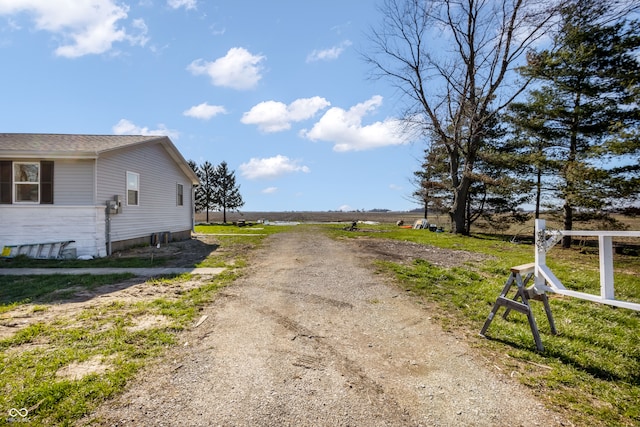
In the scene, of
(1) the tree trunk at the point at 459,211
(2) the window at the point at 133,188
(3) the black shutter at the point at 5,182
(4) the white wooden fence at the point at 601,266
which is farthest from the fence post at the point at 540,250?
(1) the tree trunk at the point at 459,211

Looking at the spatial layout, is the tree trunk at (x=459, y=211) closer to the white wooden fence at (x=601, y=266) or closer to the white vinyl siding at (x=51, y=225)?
the white wooden fence at (x=601, y=266)

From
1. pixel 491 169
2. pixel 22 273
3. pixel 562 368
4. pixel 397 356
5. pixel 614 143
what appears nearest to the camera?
pixel 562 368

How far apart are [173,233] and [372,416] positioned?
1559cm

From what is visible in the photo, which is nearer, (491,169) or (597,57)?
(597,57)

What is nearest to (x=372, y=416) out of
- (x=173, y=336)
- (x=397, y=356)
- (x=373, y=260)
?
(x=397, y=356)

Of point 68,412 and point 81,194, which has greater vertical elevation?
point 81,194

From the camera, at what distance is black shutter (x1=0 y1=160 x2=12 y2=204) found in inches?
401

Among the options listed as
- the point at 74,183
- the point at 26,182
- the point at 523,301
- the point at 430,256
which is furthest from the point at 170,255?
the point at 523,301

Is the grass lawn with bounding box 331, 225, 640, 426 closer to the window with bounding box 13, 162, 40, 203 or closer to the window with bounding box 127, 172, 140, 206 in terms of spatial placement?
the window with bounding box 127, 172, 140, 206

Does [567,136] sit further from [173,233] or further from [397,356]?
[173,233]

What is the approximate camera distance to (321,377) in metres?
2.95

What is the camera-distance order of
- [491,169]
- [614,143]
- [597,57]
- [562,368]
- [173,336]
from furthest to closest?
[491,169] < [597,57] < [614,143] < [173,336] < [562,368]

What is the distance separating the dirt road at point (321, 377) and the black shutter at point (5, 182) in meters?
10.0

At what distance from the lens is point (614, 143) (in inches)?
476
